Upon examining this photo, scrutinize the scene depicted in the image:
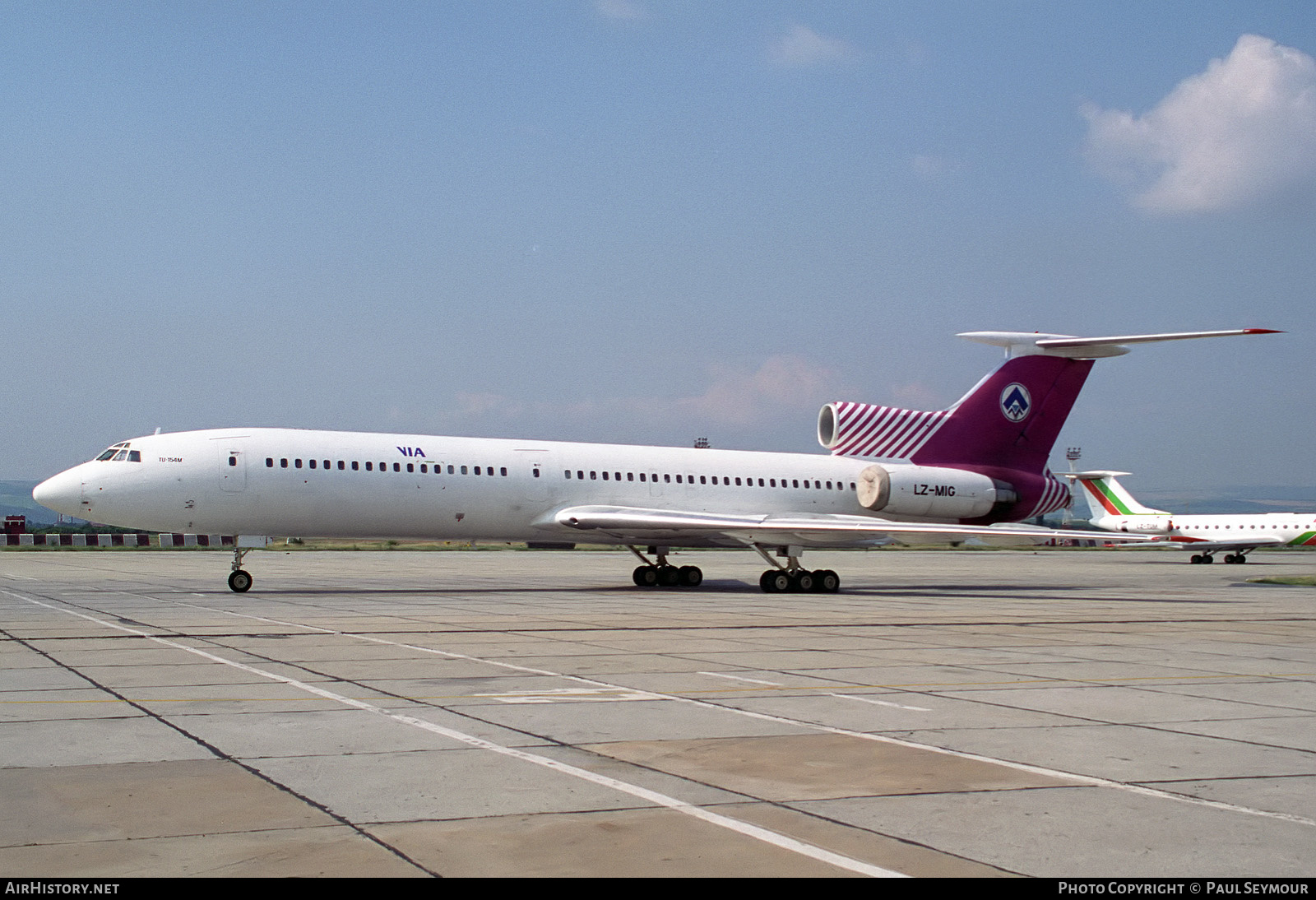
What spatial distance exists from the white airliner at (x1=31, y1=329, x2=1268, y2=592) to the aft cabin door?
0.04m

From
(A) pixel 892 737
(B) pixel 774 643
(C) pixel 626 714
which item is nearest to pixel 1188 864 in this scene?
(A) pixel 892 737

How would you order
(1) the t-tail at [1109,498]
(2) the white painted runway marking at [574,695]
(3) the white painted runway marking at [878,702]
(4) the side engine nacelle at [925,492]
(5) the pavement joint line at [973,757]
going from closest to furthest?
(5) the pavement joint line at [973,757]
(3) the white painted runway marking at [878,702]
(2) the white painted runway marking at [574,695]
(4) the side engine nacelle at [925,492]
(1) the t-tail at [1109,498]

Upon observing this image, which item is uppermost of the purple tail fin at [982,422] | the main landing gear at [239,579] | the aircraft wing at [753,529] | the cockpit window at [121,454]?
the purple tail fin at [982,422]

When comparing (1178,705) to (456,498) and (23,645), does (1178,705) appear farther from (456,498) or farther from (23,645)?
(456,498)

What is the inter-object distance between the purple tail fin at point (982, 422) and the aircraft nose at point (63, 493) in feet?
61.1

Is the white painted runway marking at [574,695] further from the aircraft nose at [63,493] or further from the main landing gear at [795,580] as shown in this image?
the main landing gear at [795,580]

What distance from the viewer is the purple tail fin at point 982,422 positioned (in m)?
32.8

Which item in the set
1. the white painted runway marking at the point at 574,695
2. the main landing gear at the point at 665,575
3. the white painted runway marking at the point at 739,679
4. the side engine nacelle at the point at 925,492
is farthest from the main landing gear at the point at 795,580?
the white painted runway marking at the point at 574,695

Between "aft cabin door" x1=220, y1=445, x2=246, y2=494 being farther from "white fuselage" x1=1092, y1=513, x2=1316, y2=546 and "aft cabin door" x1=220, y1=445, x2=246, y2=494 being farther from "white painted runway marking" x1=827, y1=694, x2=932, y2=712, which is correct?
"white fuselage" x1=1092, y1=513, x2=1316, y2=546

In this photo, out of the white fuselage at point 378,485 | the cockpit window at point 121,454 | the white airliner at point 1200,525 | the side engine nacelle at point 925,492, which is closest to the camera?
the white fuselage at point 378,485

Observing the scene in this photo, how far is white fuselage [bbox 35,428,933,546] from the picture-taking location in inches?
972

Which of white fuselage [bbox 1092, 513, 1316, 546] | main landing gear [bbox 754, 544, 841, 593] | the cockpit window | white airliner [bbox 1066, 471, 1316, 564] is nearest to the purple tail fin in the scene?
main landing gear [bbox 754, 544, 841, 593]

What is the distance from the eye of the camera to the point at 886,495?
31.5m
